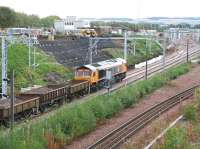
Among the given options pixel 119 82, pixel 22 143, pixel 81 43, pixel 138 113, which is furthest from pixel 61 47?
pixel 22 143

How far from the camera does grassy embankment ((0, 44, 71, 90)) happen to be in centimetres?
5381

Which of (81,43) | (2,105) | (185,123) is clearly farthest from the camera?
(81,43)

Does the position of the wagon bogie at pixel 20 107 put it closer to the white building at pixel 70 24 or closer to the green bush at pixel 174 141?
the green bush at pixel 174 141

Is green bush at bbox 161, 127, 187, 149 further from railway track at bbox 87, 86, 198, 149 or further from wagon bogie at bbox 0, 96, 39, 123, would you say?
wagon bogie at bbox 0, 96, 39, 123

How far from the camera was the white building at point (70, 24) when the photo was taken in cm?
14069

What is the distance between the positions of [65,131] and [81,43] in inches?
2451

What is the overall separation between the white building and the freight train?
7502 cm

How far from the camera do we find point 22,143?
24.7 m

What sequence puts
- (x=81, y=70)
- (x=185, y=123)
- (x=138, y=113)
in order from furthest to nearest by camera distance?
(x=81, y=70), (x=138, y=113), (x=185, y=123)

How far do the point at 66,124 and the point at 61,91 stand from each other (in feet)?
43.5

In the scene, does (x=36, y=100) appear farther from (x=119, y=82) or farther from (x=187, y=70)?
(x=187, y=70)

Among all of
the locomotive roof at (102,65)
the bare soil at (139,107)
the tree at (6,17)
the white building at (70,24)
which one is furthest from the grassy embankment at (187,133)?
the white building at (70,24)

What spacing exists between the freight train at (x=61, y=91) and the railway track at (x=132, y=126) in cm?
682

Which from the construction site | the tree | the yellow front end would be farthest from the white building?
the yellow front end
